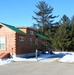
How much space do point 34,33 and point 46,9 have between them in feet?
126

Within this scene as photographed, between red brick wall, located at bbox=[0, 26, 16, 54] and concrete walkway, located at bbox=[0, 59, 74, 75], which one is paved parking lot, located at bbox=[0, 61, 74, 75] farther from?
red brick wall, located at bbox=[0, 26, 16, 54]

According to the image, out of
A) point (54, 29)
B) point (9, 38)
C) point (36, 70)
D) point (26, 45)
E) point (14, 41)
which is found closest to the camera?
point (36, 70)

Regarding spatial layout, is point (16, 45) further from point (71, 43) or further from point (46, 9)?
point (46, 9)

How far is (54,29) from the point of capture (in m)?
72.0

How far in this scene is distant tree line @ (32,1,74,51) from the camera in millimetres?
52312

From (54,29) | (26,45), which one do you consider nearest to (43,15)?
(54,29)

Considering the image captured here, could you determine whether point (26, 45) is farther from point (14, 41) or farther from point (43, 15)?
point (43, 15)

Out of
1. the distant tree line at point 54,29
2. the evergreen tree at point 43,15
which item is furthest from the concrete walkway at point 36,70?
the evergreen tree at point 43,15

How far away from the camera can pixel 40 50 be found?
4253 centimetres

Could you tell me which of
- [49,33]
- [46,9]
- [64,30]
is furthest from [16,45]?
[46,9]

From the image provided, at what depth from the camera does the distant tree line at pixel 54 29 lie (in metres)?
52.3

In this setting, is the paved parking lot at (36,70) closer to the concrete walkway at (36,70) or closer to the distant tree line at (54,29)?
the concrete walkway at (36,70)

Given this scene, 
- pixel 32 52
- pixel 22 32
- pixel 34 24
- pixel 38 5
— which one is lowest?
pixel 32 52

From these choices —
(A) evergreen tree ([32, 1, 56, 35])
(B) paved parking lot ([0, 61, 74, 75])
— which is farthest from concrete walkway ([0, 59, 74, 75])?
(A) evergreen tree ([32, 1, 56, 35])
